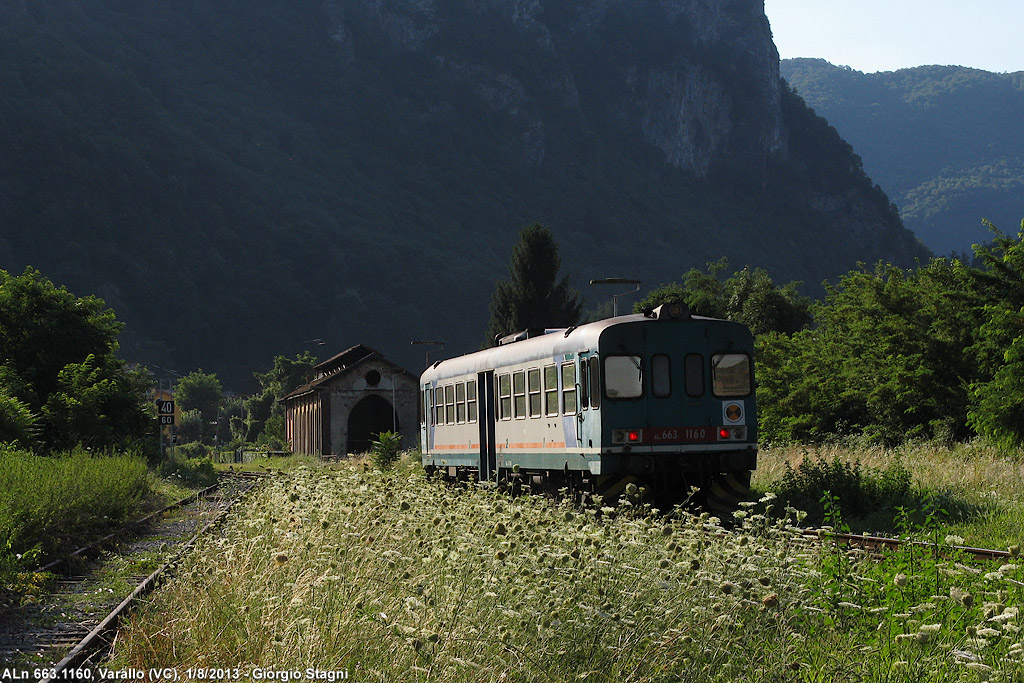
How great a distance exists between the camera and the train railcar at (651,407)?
16.4 meters

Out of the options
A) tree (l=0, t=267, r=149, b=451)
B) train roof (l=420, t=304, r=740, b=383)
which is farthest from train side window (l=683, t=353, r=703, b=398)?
tree (l=0, t=267, r=149, b=451)

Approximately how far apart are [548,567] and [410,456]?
32906mm

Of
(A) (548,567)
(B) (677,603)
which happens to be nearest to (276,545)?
(A) (548,567)

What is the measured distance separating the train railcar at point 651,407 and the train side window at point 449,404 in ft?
20.6

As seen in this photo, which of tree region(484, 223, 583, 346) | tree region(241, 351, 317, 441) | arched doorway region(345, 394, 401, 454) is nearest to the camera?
arched doorway region(345, 394, 401, 454)

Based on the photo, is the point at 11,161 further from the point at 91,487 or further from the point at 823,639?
the point at 823,639

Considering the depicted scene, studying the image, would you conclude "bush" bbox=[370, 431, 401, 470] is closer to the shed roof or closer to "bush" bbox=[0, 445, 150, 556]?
"bush" bbox=[0, 445, 150, 556]

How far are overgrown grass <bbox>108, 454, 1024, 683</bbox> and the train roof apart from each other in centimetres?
Answer: 894

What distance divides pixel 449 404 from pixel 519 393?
5.74 metres

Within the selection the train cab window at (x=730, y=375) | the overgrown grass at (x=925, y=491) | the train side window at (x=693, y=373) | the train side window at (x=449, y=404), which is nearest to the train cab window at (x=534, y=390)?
the train side window at (x=693, y=373)

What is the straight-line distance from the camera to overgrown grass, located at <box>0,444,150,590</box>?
12.2m

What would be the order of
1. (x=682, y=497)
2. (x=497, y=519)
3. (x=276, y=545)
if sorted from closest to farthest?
1. (x=497, y=519)
2. (x=276, y=545)
3. (x=682, y=497)

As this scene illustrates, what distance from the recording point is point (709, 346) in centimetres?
1739

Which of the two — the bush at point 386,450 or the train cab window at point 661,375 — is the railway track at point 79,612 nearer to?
the train cab window at point 661,375
